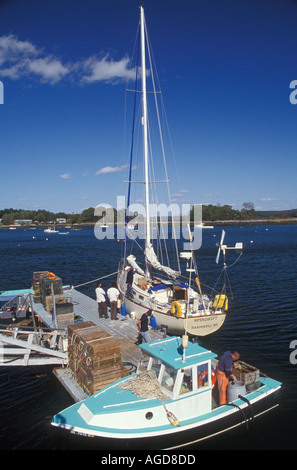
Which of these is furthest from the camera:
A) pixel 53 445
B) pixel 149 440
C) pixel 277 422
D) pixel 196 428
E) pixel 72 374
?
pixel 72 374

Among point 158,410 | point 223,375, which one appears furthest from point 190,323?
point 158,410

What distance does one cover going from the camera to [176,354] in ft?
31.7

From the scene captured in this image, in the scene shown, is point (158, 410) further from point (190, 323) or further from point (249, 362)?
point (249, 362)

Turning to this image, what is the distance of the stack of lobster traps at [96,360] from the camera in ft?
34.3

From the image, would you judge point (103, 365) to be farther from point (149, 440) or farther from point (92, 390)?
point (149, 440)

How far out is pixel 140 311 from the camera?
18922mm

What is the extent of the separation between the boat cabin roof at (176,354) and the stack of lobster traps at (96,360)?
46.6 inches

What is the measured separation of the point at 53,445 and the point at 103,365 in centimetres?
270

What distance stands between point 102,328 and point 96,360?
5.51m

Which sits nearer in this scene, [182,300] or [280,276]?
[182,300]

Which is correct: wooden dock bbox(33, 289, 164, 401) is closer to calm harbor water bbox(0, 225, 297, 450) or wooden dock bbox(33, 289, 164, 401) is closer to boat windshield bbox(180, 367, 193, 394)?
calm harbor water bbox(0, 225, 297, 450)

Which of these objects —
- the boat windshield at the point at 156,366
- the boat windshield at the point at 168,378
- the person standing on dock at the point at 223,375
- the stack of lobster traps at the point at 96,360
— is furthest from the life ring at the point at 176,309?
the boat windshield at the point at 168,378

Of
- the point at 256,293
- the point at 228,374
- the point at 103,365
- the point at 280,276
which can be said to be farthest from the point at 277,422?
the point at 280,276

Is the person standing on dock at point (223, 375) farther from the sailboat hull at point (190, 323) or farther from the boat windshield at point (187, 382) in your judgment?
the sailboat hull at point (190, 323)
